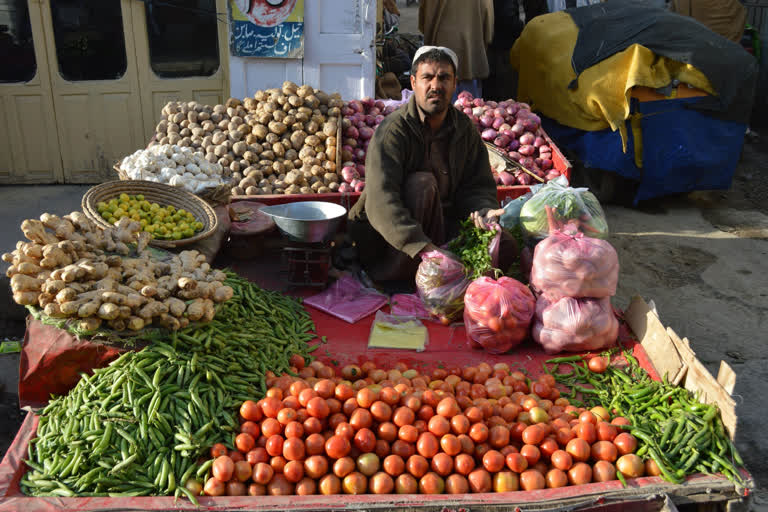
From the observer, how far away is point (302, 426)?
2.71 metres

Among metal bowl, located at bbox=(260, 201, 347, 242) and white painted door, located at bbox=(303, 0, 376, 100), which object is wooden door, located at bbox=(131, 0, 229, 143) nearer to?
white painted door, located at bbox=(303, 0, 376, 100)

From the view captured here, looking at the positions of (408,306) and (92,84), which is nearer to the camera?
(408,306)

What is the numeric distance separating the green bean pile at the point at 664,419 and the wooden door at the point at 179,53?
5577 millimetres

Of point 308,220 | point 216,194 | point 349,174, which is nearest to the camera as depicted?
point 308,220

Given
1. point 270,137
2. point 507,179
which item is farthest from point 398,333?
point 270,137

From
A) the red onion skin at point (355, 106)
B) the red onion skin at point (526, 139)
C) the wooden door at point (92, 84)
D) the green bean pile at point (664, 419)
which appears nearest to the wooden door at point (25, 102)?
the wooden door at point (92, 84)

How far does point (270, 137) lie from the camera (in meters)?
6.01

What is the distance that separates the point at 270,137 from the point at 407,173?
7.01ft

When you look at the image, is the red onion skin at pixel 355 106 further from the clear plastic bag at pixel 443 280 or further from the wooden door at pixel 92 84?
the clear plastic bag at pixel 443 280

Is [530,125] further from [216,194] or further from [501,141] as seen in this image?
[216,194]

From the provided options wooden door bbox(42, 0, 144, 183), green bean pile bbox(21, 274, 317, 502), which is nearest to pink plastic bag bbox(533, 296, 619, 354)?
green bean pile bbox(21, 274, 317, 502)

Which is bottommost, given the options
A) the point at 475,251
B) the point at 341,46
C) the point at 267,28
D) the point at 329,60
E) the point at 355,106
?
the point at 475,251

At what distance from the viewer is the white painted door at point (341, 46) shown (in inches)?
278

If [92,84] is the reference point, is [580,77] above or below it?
above
